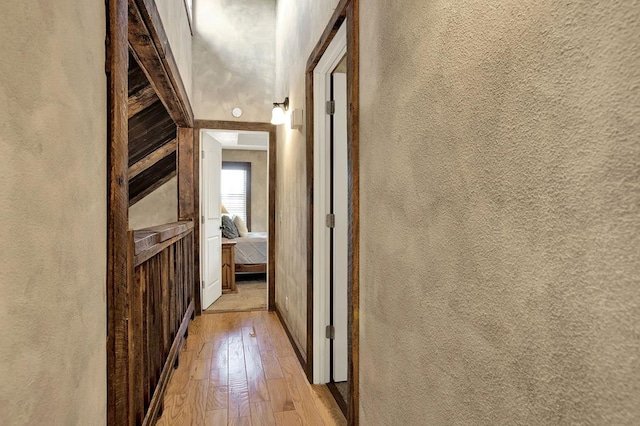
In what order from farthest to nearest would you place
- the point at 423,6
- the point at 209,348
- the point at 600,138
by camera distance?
1. the point at 209,348
2. the point at 423,6
3. the point at 600,138

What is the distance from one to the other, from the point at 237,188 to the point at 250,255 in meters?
3.35

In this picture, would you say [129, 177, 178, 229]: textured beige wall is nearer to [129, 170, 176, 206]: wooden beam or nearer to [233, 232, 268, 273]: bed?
[129, 170, 176, 206]: wooden beam

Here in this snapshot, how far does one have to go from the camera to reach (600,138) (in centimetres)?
57

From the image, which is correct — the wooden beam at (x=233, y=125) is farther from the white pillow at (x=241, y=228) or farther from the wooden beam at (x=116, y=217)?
the wooden beam at (x=116, y=217)

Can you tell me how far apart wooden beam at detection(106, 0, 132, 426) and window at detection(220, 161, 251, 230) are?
7.88 metres

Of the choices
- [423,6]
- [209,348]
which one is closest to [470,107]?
[423,6]

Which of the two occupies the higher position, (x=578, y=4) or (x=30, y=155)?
(x=578, y=4)

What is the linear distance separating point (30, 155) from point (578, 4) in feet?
3.24

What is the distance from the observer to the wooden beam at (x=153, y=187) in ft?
14.1

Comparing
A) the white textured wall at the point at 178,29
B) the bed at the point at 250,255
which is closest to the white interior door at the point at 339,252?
the white textured wall at the point at 178,29

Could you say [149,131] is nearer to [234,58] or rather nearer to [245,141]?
[234,58]

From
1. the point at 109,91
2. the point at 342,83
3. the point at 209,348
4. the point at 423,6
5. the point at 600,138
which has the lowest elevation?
the point at 209,348

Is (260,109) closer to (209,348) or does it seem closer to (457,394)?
(209,348)

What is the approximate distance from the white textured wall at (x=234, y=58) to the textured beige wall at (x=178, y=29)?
208mm
